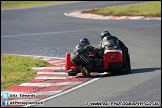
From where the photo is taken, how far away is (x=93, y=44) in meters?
22.5

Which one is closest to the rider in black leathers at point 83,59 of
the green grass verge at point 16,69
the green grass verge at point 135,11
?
the green grass verge at point 16,69

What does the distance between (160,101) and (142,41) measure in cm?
1184

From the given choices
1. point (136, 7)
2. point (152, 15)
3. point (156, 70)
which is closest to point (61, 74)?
point (156, 70)

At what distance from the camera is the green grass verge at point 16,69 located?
14.0 m

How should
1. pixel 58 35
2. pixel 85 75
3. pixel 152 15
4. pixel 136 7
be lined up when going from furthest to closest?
pixel 136 7
pixel 152 15
pixel 58 35
pixel 85 75

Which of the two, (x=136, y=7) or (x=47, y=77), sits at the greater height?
(x=136, y=7)

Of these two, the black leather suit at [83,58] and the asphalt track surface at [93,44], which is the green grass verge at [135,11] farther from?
the black leather suit at [83,58]

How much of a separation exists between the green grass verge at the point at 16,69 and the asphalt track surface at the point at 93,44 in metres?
1.69

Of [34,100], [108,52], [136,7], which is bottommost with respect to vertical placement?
[34,100]

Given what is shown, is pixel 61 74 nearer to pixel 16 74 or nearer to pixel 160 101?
pixel 16 74

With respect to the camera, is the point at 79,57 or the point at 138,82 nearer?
the point at 138,82

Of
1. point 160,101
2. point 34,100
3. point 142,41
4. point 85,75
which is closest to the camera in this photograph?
point 160,101

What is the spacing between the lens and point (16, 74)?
15055mm

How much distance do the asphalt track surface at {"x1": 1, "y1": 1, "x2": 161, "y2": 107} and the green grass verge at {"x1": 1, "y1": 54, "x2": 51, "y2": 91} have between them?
1.69 meters
